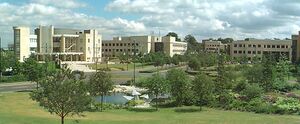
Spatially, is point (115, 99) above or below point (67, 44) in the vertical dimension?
below

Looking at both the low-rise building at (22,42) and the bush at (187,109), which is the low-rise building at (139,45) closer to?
the low-rise building at (22,42)

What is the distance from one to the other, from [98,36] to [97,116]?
106243 millimetres

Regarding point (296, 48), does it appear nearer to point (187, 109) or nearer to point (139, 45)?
point (139, 45)

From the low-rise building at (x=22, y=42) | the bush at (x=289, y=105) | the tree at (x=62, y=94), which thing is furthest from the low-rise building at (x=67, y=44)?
the tree at (x=62, y=94)

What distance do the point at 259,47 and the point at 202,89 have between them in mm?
130016

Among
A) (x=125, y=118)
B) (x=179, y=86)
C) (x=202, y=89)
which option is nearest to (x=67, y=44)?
(x=179, y=86)

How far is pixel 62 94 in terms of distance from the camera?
28125 mm

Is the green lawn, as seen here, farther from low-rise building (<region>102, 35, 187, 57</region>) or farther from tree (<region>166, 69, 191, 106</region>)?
low-rise building (<region>102, 35, 187, 57</region>)

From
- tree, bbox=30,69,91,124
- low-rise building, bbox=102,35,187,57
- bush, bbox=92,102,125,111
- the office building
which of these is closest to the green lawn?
bush, bbox=92,102,125,111

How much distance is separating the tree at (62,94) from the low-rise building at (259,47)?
144973 millimetres

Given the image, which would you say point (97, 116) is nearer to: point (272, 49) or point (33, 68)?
point (33, 68)

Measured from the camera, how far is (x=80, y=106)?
94.8 feet

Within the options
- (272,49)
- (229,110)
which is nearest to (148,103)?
(229,110)

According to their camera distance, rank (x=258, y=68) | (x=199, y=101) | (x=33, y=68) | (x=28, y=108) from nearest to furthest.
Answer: (x=28, y=108) → (x=199, y=101) → (x=33, y=68) → (x=258, y=68)
